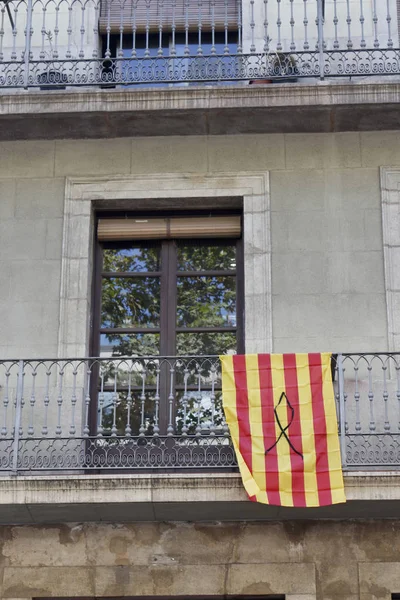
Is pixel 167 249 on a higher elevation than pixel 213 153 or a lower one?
lower

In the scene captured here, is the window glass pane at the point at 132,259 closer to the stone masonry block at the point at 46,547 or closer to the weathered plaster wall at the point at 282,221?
the weathered plaster wall at the point at 282,221

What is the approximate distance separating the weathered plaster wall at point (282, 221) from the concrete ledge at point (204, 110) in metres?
0.14

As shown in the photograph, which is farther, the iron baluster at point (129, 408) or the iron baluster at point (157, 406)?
the iron baluster at point (157, 406)

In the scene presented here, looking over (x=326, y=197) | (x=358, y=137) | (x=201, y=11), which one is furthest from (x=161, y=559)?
(x=201, y=11)

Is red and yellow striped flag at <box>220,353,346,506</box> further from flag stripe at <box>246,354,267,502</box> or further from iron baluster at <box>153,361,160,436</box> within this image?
iron baluster at <box>153,361,160,436</box>

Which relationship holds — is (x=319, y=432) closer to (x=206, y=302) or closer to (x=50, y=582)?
Result: (x=206, y=302)

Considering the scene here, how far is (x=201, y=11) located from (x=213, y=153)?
1922 millimetres

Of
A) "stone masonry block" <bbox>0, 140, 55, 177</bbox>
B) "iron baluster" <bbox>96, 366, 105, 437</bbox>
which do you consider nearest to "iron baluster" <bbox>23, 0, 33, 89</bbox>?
"stone masonry block" <bbox>0, 140, 55, 177</bbox>

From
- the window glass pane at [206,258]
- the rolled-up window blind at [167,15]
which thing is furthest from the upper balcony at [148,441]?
the rolled-up window blind at [167,15]

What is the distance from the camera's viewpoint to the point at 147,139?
41.8 ft

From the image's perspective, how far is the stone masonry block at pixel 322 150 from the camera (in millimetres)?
12531

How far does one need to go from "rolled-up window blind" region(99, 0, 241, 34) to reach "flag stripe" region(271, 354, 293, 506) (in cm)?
448

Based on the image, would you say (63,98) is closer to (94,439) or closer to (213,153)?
(213,153)

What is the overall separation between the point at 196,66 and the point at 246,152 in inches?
43.2
